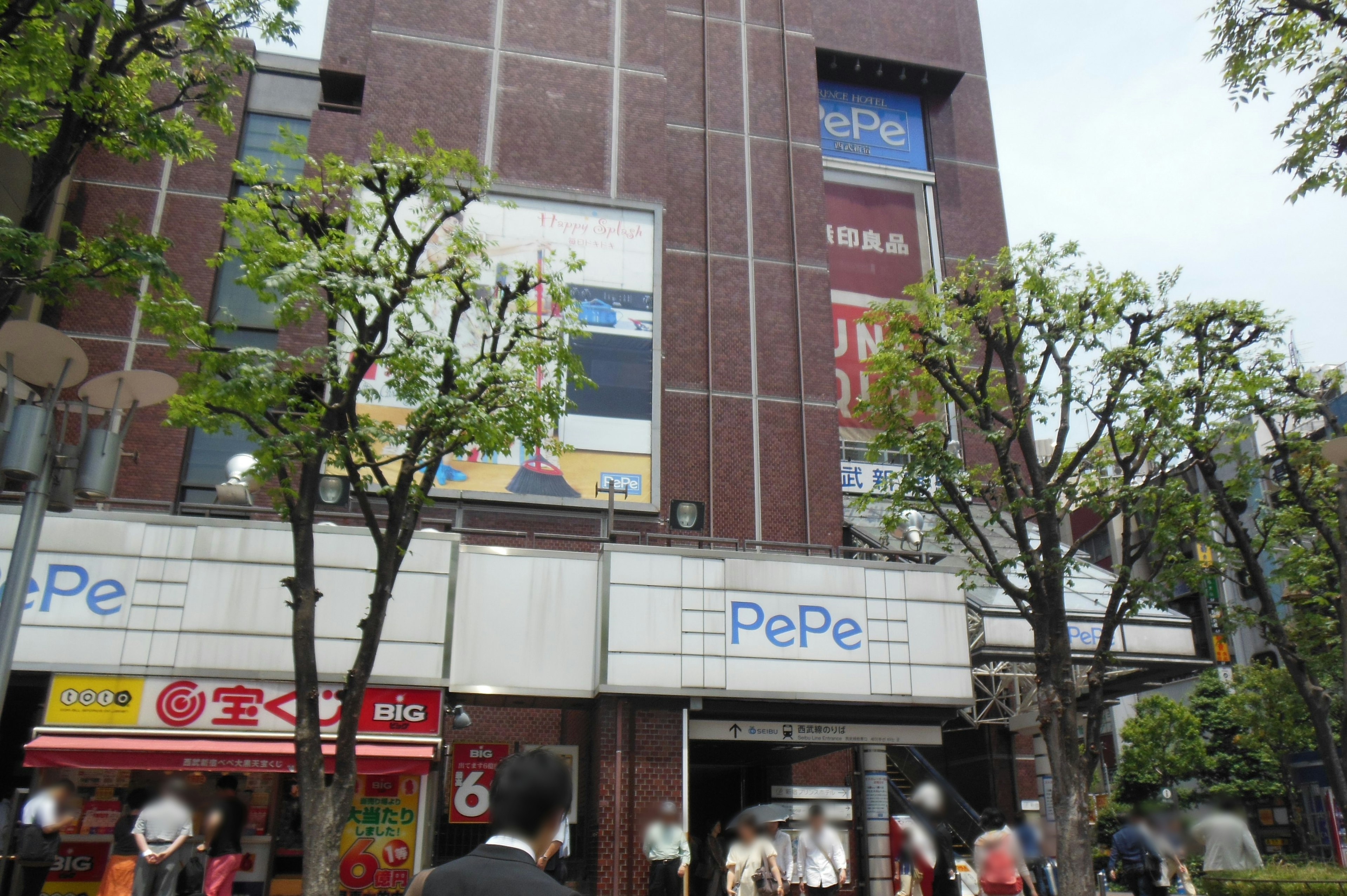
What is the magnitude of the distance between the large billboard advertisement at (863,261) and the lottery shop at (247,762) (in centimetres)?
1590

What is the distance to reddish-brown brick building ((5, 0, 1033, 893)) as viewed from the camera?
1614 centimetres

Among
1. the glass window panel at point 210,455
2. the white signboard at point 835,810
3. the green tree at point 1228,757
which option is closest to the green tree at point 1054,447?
the white signboard at point 835,810

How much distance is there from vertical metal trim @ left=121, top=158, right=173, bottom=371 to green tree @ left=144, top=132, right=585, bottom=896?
7.65m

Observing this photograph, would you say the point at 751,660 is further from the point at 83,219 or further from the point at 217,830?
the point at 83,219

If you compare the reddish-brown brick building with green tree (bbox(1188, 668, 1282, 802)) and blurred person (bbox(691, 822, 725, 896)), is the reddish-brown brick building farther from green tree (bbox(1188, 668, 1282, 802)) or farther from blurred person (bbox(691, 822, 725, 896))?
green tree (bbox(1188, 668, 1282, 802))

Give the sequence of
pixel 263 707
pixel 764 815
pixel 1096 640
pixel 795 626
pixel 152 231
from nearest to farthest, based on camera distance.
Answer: pixel 764 815
pixel 263 707
pixel 795 626
pixel 1096 640
pixel 152 231

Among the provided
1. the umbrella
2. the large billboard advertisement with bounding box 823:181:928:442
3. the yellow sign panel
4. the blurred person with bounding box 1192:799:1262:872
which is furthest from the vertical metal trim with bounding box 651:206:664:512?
the blurred person with bounding box 1192:799:1262:872

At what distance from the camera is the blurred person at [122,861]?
10.5 metres

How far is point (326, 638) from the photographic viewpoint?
45.4 feet

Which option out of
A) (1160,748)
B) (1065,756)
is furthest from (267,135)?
(1160,748)

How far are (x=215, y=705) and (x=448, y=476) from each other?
18.7 feet

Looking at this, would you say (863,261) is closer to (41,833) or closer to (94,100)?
(94,100)

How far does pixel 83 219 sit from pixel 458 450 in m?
14.0

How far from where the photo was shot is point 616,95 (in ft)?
72.4
